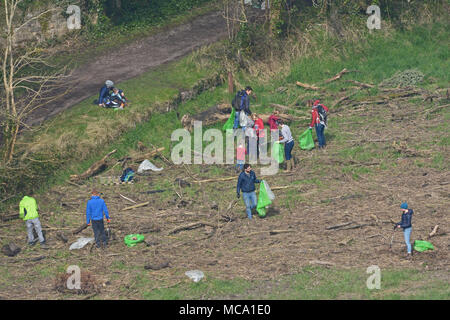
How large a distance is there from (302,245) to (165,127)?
961 centimetres

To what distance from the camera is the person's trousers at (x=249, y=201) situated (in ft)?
67.4

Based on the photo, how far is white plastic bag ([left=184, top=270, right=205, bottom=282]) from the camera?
1727cm

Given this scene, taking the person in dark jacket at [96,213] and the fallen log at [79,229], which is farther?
the fallen log at [79,229]

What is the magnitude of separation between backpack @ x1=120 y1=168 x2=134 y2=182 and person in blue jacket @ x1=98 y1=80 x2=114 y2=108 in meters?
3.96

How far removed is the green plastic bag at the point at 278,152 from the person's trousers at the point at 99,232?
6.38 metres

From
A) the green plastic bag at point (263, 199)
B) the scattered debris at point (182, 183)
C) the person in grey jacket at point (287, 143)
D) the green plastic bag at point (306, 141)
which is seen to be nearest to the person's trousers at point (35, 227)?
the scattered debris at point (182, 183)

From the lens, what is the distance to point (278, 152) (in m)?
23.7

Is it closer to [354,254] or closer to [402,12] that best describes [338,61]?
[402,12]

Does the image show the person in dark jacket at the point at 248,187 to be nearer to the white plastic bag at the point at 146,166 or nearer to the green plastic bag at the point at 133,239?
the green plastic bag at the point at 133,239

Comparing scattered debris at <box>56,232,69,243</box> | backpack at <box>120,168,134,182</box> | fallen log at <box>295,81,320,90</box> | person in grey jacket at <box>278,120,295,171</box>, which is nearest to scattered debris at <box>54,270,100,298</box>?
scattered debris at <box>56,232,69,243</box>

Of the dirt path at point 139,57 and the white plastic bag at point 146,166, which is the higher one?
the dirt path at point 139,57
